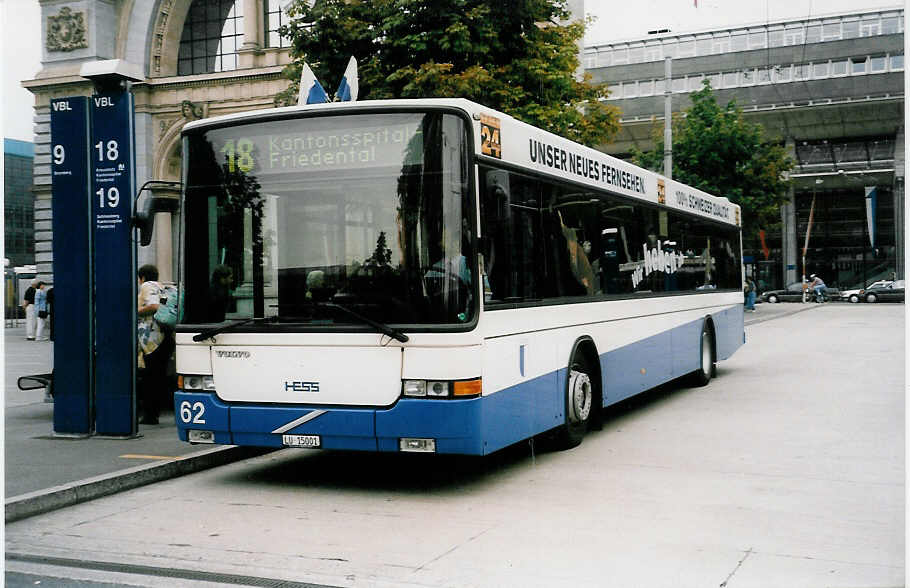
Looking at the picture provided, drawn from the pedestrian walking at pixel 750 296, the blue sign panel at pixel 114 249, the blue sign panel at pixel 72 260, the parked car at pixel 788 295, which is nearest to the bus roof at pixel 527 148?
the blue sign panel at pixel 114 249

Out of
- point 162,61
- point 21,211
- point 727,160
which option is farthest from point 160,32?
point 727,160

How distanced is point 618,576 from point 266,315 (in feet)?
11.4

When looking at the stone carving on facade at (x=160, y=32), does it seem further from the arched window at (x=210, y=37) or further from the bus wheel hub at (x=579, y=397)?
the bus wheel hub at (x=579, y=397)

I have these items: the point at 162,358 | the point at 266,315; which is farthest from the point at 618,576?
the point at 162,358

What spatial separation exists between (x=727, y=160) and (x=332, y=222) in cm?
3367

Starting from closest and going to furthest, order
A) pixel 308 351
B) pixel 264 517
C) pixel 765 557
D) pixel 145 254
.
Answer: pixel 765 557
pixel 264 517
pixel 308 351
pixel 145 254

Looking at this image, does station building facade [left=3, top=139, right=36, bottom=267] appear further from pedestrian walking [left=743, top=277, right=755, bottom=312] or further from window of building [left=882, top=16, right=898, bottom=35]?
window of building [left=882, top=16, right=898, bottom=35]

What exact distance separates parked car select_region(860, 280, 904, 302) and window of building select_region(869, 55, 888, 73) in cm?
1187

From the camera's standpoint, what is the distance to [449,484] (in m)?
8.04

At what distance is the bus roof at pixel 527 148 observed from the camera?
7.47 meters

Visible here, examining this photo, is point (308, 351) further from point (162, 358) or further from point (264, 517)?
point (162, 358)

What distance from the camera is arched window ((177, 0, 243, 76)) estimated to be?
123ft

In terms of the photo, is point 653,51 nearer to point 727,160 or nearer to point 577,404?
point 727,160

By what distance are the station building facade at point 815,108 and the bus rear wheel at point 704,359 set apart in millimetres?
39223
